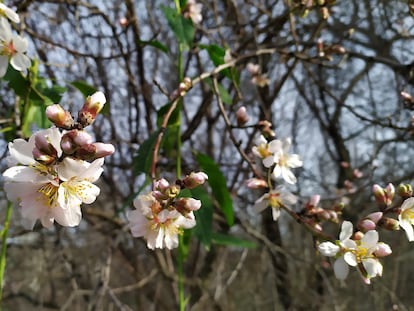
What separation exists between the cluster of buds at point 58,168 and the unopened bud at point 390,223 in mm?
593

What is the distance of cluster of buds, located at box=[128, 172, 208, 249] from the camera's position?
83 centimetres

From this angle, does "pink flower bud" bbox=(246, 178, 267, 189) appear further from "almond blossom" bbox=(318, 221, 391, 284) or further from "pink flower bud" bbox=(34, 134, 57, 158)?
"pink flower bud" bbox=(34, 134, 57, 158)

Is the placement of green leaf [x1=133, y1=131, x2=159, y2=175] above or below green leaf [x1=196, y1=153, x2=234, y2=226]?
above

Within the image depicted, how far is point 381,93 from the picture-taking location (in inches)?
153

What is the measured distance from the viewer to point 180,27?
1.33 meters

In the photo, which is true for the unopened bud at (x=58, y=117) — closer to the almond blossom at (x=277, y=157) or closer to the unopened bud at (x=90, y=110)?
the unopened bud at (x=90, y=110)

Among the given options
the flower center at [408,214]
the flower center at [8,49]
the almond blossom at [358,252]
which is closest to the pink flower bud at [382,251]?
the almond blossom at [358,252]

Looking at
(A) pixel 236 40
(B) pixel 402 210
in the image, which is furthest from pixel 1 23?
(A) pixel 236 40

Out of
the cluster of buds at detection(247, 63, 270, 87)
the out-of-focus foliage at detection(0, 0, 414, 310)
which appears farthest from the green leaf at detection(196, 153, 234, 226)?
the cluster of buds at detection(247, 63, 270, 87)

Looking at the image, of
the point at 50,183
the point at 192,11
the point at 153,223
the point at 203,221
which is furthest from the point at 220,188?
the point at 192,11

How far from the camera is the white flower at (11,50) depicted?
Result: 942mm

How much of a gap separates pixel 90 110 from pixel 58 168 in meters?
0.10

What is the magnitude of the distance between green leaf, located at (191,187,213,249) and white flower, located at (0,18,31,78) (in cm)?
49

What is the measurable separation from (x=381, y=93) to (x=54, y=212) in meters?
3.56
